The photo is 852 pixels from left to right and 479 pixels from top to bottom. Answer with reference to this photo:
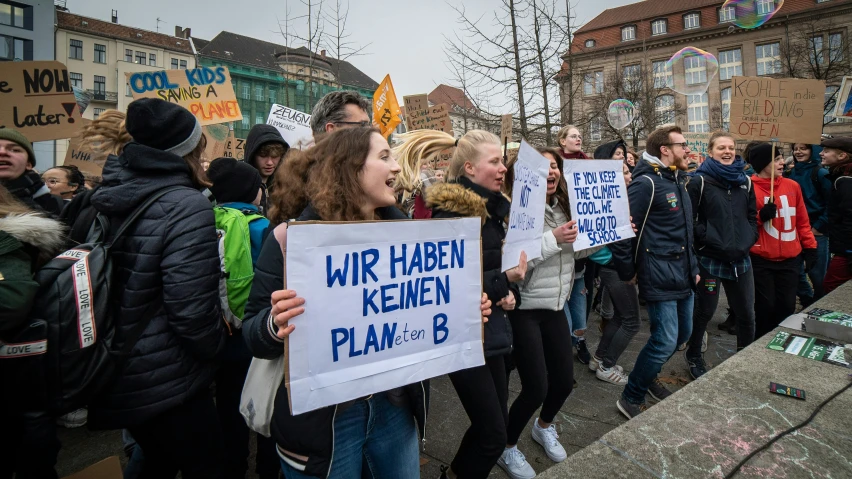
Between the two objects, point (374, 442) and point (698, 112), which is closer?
point (374, 442)

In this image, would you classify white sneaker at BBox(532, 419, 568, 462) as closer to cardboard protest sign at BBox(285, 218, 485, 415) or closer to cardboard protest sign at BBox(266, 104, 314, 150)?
cardboard protest sign at BBox(285, 218, 485, 415)

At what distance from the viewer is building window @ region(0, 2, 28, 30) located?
102 feet

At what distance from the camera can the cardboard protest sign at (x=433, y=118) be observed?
23.4ft

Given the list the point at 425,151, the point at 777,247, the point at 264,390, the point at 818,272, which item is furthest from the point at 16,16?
the point at 818,272

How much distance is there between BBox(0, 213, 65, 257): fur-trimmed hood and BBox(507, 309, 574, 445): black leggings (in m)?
2.22

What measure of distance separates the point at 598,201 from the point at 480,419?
1.82 m

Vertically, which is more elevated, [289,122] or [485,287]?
[289,122]

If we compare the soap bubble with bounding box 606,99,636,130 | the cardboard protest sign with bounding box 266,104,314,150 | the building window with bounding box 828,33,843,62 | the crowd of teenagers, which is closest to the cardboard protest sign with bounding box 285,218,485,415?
the crowd of teenagers

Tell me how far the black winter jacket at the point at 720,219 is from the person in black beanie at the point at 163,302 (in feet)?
12.7

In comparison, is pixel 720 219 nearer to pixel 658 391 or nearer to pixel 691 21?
pixel 658 391

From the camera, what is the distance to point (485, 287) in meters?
2.14

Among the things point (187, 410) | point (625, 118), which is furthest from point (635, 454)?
point (625, 118)

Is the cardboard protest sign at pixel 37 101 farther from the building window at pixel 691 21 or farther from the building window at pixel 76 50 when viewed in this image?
the building window at pixel 76 50

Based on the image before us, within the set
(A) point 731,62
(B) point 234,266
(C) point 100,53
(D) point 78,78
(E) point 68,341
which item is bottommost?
(E) point 68,341
